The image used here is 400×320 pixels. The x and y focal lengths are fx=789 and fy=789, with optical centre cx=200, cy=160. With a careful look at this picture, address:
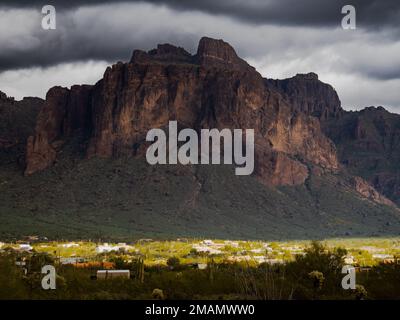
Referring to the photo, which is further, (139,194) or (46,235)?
(139,194)

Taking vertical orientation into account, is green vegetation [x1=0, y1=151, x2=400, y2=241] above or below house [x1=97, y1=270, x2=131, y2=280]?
above

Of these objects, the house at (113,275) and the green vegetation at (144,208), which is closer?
the house at (113,275)

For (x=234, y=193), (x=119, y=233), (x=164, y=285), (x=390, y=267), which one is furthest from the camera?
(x=234, y=193)

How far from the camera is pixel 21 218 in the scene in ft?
571

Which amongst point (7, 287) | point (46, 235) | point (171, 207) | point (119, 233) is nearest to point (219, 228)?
point (171, 207)

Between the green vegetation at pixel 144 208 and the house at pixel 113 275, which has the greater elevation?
the green vegetation at pixel 144 208

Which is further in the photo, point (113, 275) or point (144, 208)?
point (144, 208)

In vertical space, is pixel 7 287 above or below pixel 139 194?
below

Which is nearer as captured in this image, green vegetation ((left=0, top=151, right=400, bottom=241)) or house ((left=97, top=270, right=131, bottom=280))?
house ((left=97, top=270, right=131, bottom=280))
